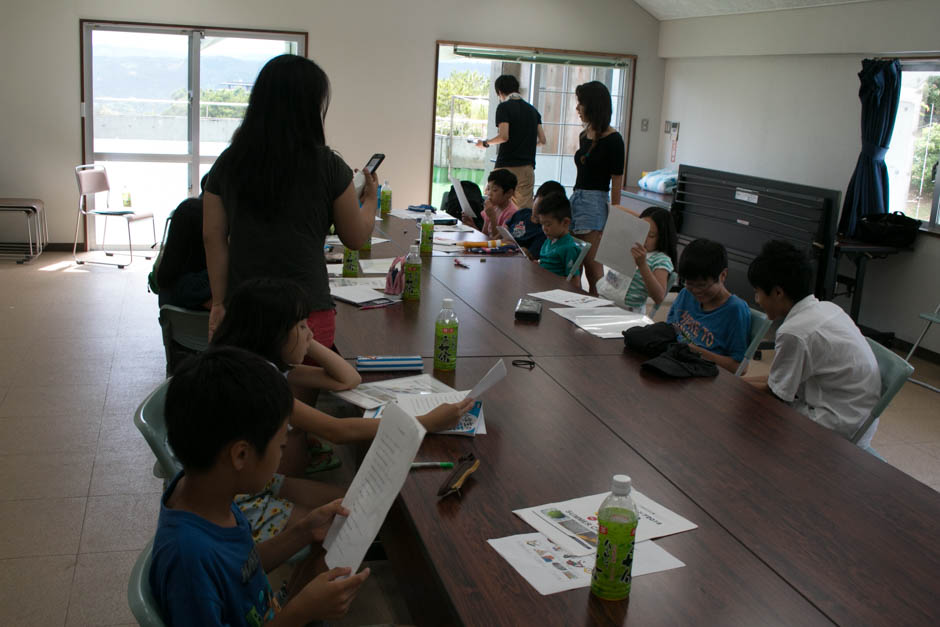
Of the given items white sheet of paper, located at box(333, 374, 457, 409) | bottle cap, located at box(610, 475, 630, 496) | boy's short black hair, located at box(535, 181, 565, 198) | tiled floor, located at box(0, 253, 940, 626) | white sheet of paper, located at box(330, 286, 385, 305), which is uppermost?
boy's short black hair, located at box(535, 181, 565, 198)

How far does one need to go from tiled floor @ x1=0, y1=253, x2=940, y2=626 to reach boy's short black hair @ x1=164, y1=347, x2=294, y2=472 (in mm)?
1368

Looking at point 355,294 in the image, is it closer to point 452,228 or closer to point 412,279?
point 412,279

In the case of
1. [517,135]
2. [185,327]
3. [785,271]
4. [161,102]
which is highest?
[161,102]

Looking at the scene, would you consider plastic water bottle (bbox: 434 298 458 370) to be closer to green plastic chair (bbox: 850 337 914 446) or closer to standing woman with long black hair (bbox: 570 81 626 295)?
green plastic chair (bbox: 850 337 914 446)

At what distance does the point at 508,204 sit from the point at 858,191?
2389mm

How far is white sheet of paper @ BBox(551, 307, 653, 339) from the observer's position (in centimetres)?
307

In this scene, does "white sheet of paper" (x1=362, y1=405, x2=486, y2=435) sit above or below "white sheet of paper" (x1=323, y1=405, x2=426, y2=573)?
below

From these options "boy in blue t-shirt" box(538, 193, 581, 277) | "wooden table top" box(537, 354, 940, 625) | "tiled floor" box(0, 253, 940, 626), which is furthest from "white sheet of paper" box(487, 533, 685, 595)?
"boy in blue t-shirt" box(538, 193, 581, 277)

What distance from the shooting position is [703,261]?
3068mm

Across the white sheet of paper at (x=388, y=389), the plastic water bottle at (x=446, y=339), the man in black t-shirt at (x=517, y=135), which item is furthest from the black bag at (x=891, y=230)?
the white sheet of paper at (x=388, y=389)

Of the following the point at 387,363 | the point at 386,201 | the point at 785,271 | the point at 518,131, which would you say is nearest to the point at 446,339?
the point at 387,363

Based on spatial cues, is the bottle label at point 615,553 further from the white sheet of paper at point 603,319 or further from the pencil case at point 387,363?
the white sheet of paper at point 603,319

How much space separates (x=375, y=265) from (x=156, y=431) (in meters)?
2.23

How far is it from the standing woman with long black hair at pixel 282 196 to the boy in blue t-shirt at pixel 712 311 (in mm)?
1213
